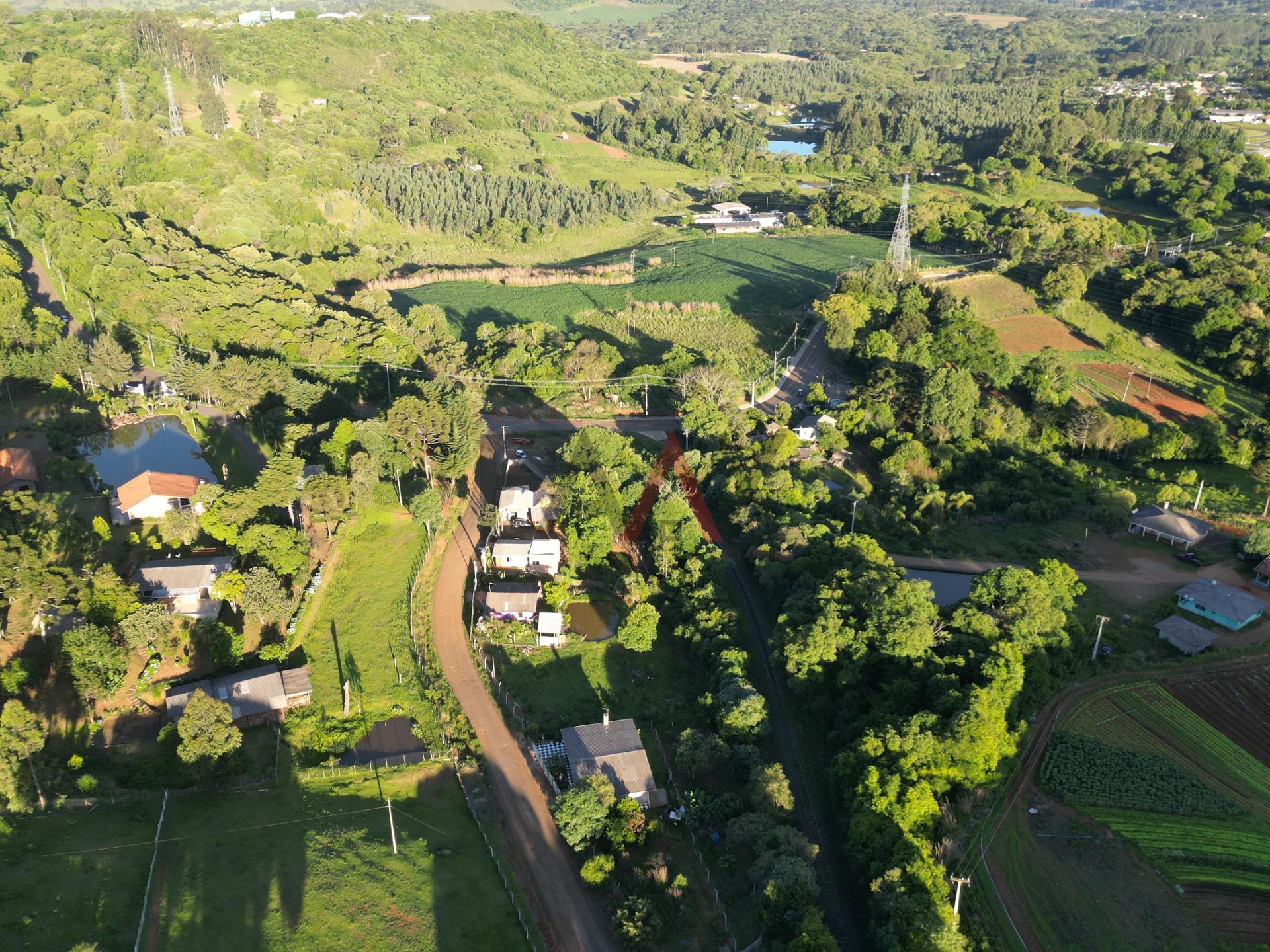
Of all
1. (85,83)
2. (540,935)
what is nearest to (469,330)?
(540,935)

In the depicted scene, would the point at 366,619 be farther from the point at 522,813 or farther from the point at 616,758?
the point at 616,758

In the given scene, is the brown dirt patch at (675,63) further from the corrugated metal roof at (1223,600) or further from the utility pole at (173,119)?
the corrugated metal roof at (1223,600)

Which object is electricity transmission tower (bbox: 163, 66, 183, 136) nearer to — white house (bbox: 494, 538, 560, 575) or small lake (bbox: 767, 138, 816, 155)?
white house (bbox: 494, 538, 560, 575)

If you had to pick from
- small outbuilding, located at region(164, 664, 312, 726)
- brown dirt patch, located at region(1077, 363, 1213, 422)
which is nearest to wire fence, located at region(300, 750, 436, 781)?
small outbuilding, located at region(164, 664, 312, 726)

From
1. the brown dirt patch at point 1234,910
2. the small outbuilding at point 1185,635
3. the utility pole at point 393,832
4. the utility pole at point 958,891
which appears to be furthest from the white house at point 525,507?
the brown dirt patch at point 1234,910

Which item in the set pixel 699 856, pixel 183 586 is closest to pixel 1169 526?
pixel 699 856

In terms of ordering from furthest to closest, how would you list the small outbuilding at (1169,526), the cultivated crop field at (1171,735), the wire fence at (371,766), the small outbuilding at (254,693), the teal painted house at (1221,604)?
1. the small outbuilding at (1169,526)
2. the teal painted house at (1221,604)
3. the small outbuilding at (254,693)
4. the wire fence at (371,766)
5. the cultivated crop field at (1171,735)

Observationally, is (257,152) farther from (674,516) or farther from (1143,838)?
(1143,838)
